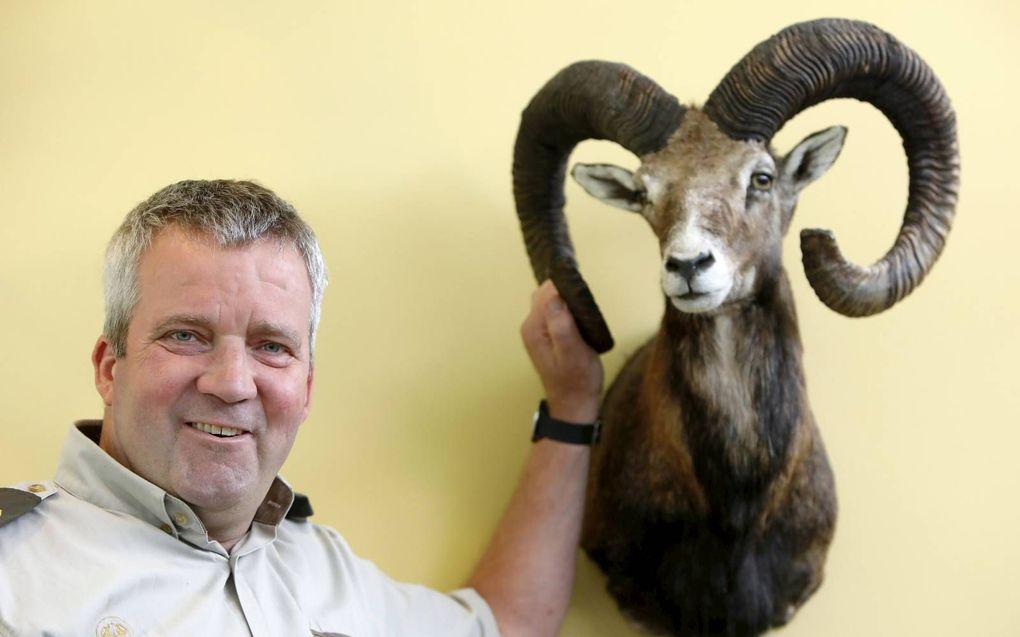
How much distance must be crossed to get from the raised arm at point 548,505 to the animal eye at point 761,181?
1.55ft

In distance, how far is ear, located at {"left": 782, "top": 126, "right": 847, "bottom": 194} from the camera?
1967 millimetres

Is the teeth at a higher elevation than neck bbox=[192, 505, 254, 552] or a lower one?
higher

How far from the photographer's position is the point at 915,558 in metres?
2.40

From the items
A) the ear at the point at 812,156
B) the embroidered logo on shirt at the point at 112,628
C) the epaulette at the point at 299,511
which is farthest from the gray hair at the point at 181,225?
the ear at the point at 812,156

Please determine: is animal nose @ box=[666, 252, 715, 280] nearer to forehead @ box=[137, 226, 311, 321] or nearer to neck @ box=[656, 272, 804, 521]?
neck @ box=[656, 272, 804, 521]

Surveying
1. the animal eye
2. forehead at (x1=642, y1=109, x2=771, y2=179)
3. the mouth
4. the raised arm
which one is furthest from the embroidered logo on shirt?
the animal eye

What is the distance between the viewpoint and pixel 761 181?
1.92 meters

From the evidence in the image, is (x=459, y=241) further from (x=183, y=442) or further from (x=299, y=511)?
(x=183, y=442)

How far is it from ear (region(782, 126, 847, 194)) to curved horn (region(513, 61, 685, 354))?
9.3 inches

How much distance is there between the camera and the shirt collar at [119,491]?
1.56 m

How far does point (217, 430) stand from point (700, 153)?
98 centimetres

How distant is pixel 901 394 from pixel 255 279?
A: 1.59 metres

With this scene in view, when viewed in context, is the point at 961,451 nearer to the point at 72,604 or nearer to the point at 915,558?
the point at 915,558

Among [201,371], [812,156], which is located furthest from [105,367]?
[812,156]
